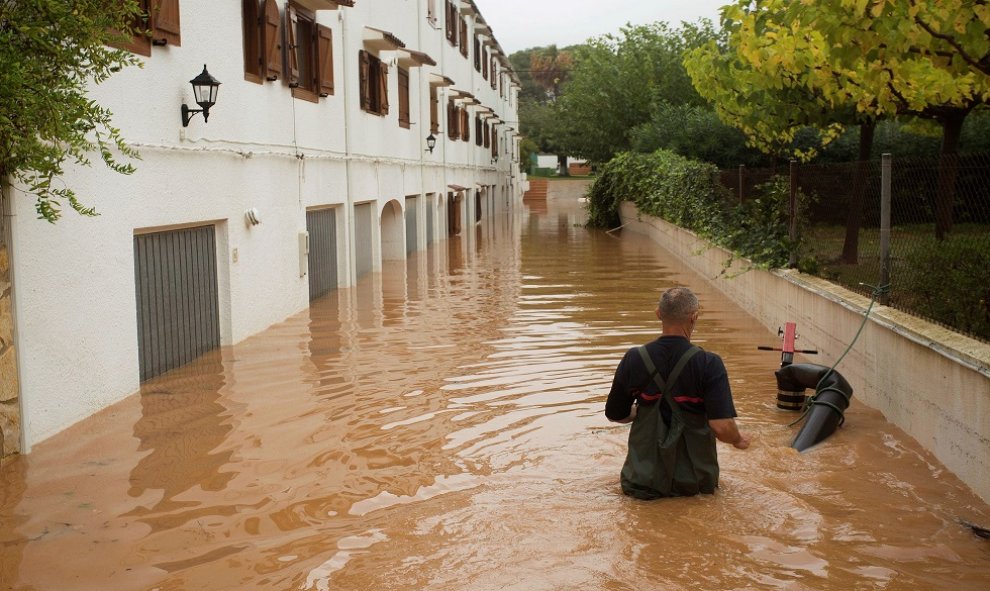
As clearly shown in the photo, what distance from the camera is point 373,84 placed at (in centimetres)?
2095

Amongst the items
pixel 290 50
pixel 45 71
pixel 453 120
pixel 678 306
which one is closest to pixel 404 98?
pixel 453 120

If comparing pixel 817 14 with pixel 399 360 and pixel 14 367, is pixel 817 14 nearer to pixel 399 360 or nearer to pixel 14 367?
pixel 399 360

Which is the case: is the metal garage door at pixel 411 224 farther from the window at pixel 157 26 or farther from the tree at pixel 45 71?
the tree at pixel 45 71

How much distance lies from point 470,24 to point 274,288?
2682cm

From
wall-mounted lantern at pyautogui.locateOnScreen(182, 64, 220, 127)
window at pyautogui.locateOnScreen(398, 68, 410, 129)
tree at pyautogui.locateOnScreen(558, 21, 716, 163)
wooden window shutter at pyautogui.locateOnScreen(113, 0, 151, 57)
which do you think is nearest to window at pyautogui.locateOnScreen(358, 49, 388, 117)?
window at pyautogui.locateOnScreen(398, 68, 410, 129)

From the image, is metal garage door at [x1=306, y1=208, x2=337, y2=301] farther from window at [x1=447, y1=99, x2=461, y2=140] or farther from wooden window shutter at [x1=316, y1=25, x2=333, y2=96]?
window at [x1=447, y1=99, x2=461, y2=140]

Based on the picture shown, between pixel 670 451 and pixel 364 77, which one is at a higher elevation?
pixel 364 77

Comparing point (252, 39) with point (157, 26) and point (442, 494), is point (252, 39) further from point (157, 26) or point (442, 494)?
point (442, 494)

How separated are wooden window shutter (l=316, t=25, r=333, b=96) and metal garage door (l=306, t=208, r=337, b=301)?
6.77 feet

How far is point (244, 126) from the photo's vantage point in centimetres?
1318

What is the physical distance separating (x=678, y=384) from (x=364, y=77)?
582 inches

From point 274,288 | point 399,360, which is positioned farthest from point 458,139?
point 399,360

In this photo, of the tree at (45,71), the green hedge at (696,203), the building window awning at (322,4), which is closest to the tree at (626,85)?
the green hedge at (696,203)

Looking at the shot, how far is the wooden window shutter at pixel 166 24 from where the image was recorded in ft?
33.8
